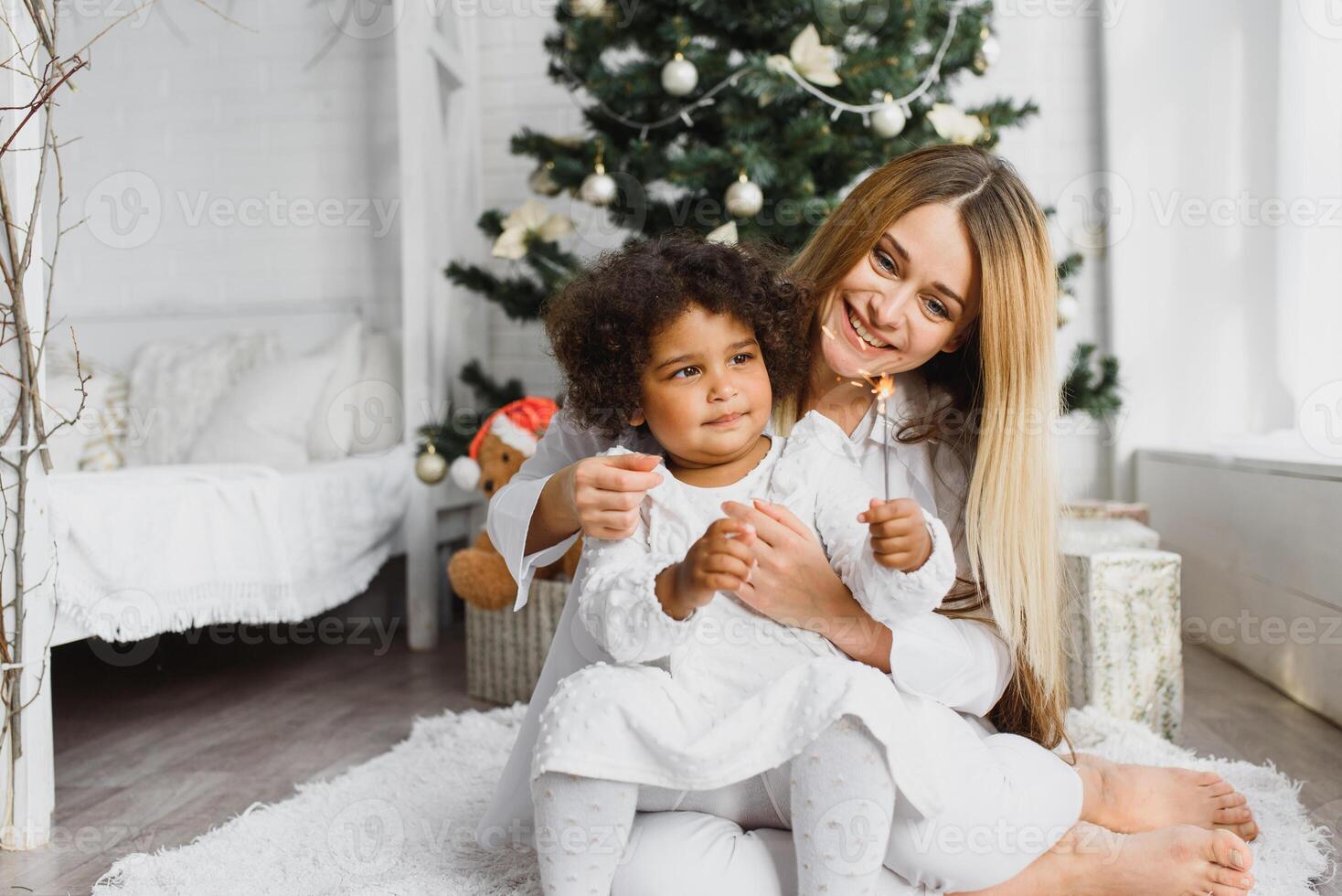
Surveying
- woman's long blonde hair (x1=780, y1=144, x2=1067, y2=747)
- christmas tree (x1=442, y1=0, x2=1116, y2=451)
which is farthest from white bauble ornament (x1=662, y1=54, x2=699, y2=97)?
woman's long blonde hair (x1=780, y1=144, x2=1067, y2=747)

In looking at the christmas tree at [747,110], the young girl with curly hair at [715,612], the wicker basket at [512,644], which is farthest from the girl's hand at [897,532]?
the wicker basket at [512,644]

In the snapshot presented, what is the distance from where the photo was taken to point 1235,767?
60.1 inches

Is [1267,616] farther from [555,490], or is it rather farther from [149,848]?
[149,848]

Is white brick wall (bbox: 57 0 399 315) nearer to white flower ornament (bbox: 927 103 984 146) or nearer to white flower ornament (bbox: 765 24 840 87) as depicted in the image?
white flower ornament (bbox: 765 24 840 87)

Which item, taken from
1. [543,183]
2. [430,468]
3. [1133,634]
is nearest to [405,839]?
[430,468]

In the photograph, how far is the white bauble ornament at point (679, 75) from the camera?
1.95 m

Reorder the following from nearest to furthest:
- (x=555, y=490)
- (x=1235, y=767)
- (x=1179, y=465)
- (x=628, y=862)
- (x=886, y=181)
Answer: (x=628, y=862) → (x=555, y=490) → (x=886, y=181) → (x=1235, y=767) → (x=1179, y=465)

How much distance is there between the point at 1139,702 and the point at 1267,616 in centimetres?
57

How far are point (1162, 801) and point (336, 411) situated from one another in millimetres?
→ 2013

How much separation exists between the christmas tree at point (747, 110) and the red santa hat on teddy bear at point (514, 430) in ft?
0.87

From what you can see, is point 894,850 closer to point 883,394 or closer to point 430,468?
point 883,394

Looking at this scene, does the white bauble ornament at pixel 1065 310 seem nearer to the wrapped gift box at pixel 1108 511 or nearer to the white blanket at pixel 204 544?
the wrapped gift box at pixel 1108 511

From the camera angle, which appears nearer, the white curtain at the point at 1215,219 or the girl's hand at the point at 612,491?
the girl's hand at the point at 612,491

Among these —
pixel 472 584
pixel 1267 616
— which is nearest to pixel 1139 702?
pixel 1267 616
